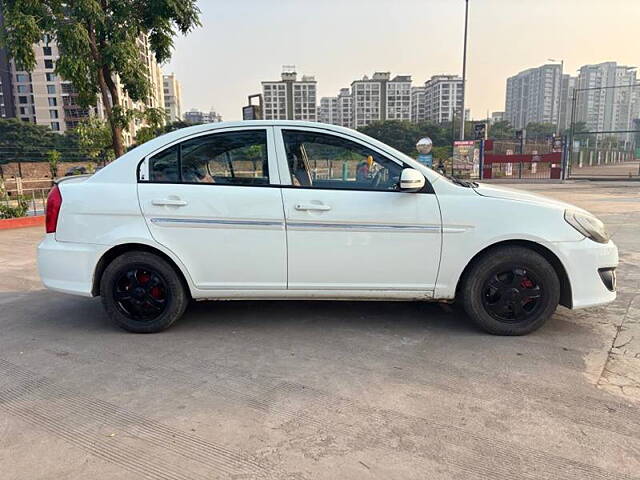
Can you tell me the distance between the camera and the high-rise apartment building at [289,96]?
41.4 metres

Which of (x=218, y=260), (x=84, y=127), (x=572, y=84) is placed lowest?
(x=218, y=260)

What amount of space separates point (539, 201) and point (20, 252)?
7.59m

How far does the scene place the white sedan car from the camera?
3643 millimetres

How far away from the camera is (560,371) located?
3.21 m

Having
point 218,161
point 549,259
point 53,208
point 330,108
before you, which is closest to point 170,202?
point 218,161

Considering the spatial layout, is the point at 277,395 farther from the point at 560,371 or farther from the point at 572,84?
the point at 572,84

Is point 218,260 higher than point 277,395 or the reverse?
higher

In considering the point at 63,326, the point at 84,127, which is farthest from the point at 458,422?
the point at 84,127

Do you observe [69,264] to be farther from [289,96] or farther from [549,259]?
[289,96]

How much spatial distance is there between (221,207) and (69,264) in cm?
137

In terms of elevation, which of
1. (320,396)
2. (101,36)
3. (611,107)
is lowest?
(320,396)

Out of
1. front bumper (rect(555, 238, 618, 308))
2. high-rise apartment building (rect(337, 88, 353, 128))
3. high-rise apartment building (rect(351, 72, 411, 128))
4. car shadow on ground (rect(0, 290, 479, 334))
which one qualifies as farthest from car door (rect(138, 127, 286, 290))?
high-rise apartment building (rect(337, 88, 353, 128))

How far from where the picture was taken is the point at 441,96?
7562 cm

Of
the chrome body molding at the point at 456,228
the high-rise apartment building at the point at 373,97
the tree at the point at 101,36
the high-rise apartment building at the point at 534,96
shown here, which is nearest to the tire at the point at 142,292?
the chrome body molding at the point at 456,228
